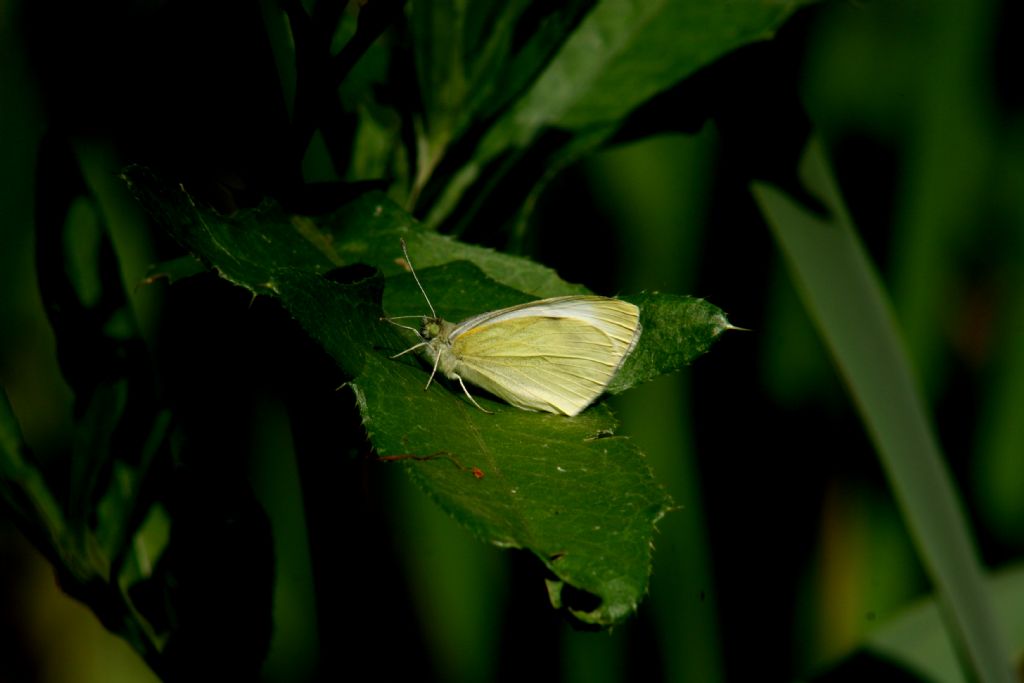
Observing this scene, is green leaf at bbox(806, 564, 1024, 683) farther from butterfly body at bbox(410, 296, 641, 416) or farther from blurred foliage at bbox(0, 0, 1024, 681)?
butterfly body at bbox(410, 296, 641, 416)

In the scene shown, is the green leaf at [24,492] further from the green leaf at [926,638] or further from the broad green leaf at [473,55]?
the green leaf at [926,638]

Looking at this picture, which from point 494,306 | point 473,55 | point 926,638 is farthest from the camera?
point 926,638

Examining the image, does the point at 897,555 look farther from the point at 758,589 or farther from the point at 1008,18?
the point at 1008,18

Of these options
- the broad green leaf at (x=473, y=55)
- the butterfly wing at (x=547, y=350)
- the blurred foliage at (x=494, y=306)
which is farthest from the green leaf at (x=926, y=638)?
the broad green leaf at (x=473, y=55)

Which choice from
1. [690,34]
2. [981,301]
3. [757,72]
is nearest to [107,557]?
[690,34]

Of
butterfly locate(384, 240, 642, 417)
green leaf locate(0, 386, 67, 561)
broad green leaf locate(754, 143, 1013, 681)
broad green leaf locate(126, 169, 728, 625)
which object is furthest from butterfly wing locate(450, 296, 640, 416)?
green leaf locate(0, 386, 67, 561)

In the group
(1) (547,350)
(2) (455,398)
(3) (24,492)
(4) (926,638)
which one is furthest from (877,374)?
(3) (24,492)

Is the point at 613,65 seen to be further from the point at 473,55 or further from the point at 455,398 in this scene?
the point at 455,398
